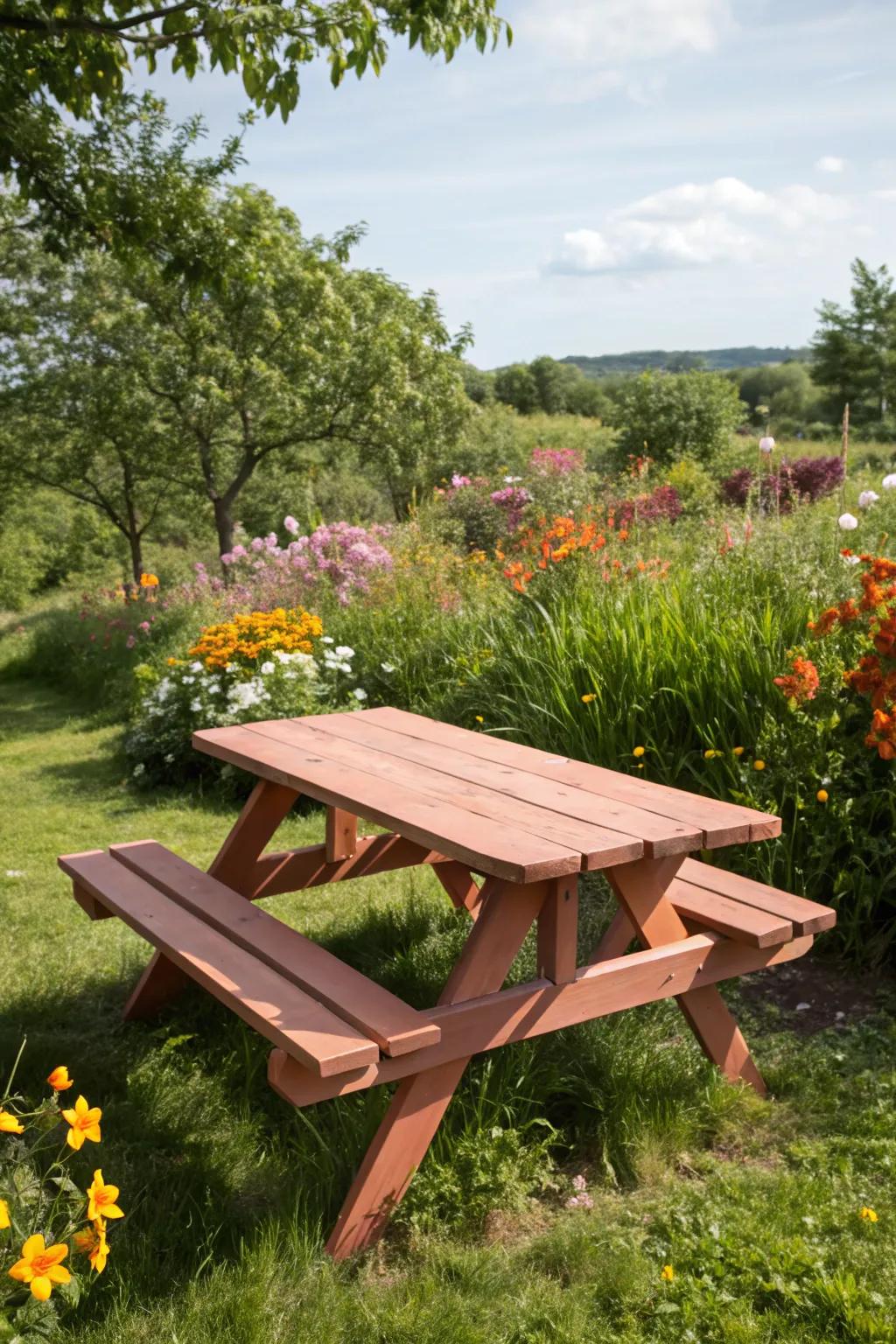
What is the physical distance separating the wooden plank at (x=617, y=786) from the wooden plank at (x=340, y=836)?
0.36 metres

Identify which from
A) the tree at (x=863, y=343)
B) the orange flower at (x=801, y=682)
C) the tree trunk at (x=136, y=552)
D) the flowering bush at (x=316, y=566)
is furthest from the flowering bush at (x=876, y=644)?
the tree at (x=863, y=343)

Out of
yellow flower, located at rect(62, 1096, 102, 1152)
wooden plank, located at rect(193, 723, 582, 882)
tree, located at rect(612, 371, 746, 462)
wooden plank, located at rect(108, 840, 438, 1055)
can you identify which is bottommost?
wooden plank, located at rect(108, 840, 438, 1055)

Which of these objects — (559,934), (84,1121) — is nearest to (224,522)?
(559,934)

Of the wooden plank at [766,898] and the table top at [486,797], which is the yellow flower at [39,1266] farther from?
the wooden plank at [766,898]

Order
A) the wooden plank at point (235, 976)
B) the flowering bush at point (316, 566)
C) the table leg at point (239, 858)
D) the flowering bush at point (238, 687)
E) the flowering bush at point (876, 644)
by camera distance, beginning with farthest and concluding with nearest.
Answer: the flowering bush at point (316, 566)
the flowering bush at point (238, 687)
the flowering bush at point (876, 644)
the table leg at point (239, 858)
the wooden plank at point (235, 976)

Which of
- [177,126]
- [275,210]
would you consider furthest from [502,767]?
[275,210]

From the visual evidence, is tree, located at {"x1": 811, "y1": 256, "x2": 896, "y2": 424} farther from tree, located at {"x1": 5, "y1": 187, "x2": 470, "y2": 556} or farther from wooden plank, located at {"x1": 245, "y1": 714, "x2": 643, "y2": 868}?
wooden plank, located at {"x1": 245, "y1": 714, "x2": 643, "y2": 868}

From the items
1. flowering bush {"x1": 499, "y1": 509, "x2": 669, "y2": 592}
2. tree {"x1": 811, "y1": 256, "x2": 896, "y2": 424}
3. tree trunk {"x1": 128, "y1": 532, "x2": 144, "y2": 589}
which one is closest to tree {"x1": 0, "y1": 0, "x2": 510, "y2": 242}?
flowering bush {"x1": 499, "y1": 509, "x2": 669, "y2": 592}

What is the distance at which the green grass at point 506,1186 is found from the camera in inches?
83.7

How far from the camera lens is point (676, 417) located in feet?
72.2

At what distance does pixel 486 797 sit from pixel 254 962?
714mm

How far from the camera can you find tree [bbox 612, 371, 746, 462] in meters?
22.0

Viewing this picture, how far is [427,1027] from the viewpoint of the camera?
2.20m

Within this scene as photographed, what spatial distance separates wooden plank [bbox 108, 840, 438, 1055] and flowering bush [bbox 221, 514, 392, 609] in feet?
16.4
